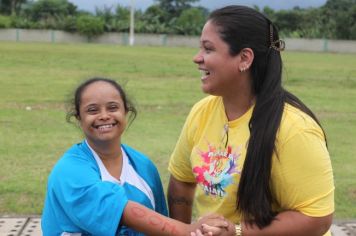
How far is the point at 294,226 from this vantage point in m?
2.23

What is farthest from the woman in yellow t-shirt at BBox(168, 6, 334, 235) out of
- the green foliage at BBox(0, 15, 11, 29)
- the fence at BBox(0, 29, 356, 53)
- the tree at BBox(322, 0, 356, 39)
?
the green foliage at BBox(0, 15, 11, 29)

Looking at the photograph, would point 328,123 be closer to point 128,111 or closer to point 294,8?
point 128,111

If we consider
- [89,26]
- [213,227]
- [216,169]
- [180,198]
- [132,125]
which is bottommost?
[89,26]

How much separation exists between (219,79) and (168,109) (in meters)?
8.10

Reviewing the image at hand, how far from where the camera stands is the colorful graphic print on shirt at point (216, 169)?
2.38 m

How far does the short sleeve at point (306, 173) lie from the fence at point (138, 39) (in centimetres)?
5127

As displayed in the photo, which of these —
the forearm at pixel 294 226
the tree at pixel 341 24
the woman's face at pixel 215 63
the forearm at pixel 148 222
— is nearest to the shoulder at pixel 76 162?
the forearm at pixel 148 222

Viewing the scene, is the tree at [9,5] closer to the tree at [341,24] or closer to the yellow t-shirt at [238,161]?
the tree at [341,24]

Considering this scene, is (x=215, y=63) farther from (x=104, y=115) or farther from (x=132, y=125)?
(x=132, y=125)

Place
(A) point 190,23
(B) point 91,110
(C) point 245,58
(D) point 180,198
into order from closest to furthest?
(C) point 245,58 → (B) point 91,110 → (D) point 180,198 → (A) point 190,23

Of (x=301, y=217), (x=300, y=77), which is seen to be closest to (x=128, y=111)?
(x=301, y=217)

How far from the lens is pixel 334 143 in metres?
8.01

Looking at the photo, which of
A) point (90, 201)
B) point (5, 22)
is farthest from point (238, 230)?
point (5, 22)

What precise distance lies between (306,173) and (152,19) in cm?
6177
